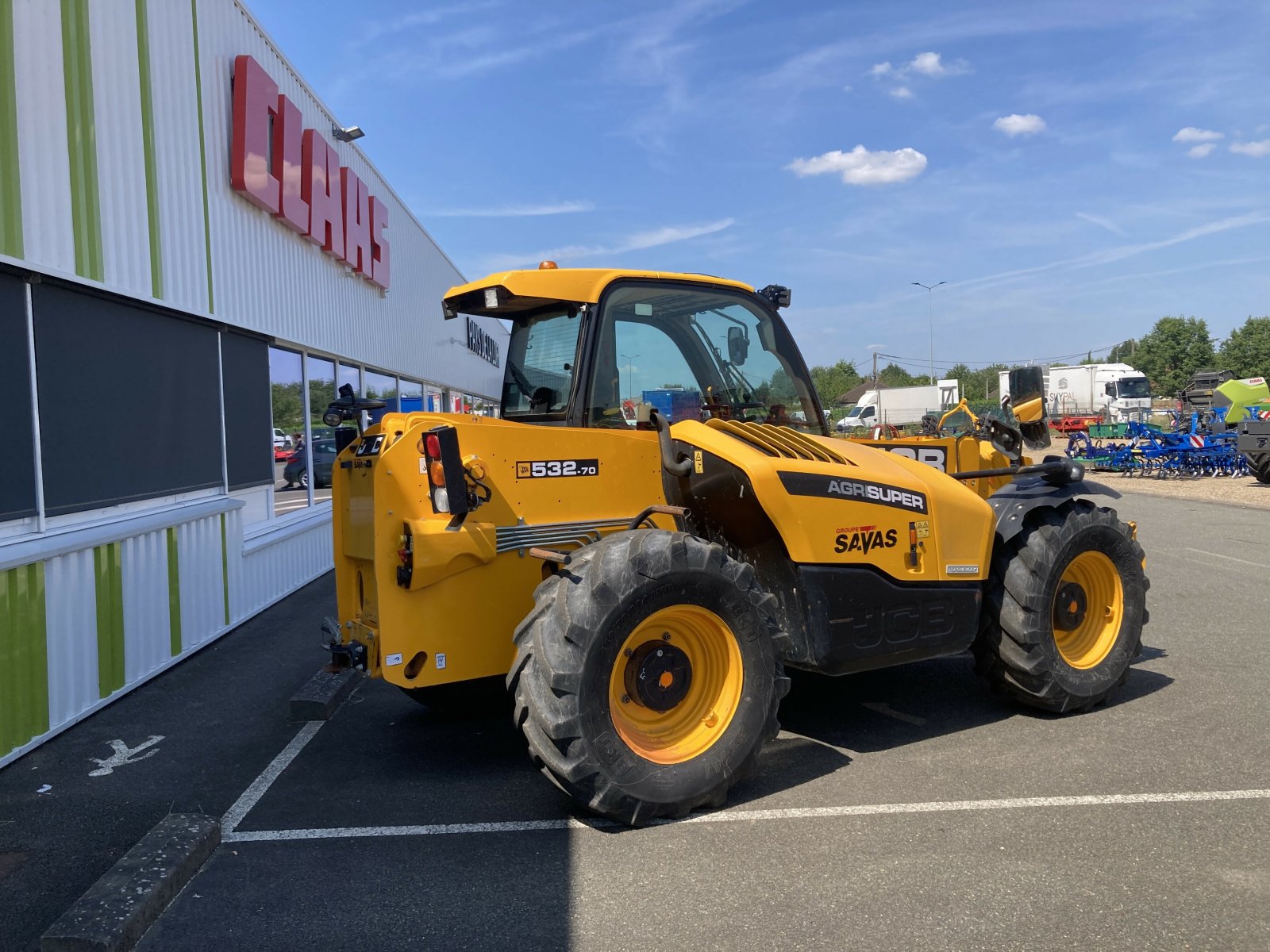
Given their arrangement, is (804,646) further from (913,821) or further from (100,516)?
(100,516)

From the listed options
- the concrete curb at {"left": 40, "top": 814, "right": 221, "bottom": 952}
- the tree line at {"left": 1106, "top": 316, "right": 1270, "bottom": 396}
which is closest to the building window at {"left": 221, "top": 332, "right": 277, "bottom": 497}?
the concrete curb at {"left": 40, "top": 814, "right": 221, "bottom": 952}

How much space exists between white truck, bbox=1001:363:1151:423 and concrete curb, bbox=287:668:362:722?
40836mm

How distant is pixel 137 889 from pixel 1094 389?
1934 inches

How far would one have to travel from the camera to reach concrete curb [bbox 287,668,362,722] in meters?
5.75

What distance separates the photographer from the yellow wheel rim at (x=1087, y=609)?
5.37 m

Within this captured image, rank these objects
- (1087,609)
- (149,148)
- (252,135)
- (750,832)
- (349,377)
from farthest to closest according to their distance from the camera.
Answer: (349,377), (252,135), (149,148), (1087,609), (750,832)

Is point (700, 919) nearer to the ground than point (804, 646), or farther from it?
nearer to the ground

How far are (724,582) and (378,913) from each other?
1.91 metres

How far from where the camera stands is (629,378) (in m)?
4.97

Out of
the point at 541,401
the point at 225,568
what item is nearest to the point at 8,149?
the point at 541,401

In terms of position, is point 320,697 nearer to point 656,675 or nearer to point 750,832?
point 656,675

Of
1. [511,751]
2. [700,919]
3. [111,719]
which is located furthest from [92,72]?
[700,919]

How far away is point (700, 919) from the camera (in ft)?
10.6

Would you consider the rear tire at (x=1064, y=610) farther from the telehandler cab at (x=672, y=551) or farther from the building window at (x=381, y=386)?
the building window at (x=381, y=386)
